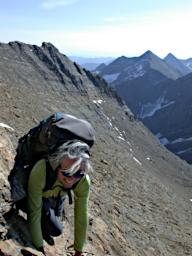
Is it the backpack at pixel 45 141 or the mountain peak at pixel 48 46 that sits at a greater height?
the backpack at pixel 45 141

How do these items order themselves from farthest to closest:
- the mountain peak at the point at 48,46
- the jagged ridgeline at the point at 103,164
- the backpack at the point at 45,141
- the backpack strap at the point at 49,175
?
the mountain peak at the point at 48,46 < the jagged ridgeline at the point at 103,164 < the backpack strap at the point at 49,175 < the backpack at the point at 45,141

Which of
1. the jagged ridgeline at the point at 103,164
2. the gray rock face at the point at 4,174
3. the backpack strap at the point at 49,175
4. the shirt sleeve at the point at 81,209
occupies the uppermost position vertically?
the backpack strap at the point at 49,175

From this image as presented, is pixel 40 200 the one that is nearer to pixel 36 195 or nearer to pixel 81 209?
pixel 36 195

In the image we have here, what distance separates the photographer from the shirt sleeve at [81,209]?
7484 mm

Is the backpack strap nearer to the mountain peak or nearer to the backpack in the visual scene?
the backpack

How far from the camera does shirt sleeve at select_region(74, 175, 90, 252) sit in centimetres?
748

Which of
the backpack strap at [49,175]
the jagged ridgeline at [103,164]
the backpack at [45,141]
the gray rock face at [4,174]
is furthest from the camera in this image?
the jagged ridgeline at [103,164]

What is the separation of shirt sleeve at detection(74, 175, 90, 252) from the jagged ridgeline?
868mm

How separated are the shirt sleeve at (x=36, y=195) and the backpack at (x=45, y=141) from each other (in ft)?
0.39

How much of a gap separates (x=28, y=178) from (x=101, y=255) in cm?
784

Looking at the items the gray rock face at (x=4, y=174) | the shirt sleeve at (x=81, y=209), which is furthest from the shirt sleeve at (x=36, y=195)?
the gray rock face at (x=4, y=174)

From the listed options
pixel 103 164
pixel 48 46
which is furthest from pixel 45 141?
pixel 48 46

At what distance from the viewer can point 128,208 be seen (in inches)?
1280

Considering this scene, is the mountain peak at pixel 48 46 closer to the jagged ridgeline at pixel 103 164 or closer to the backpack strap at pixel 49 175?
the jagged ridgeline at pixel 103 164
